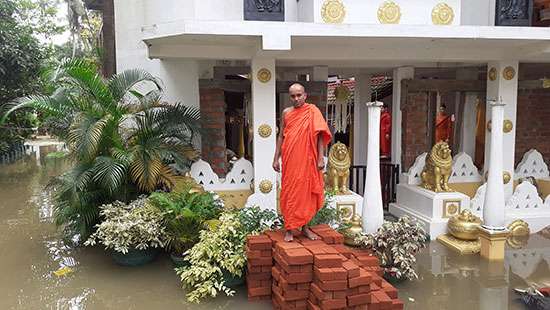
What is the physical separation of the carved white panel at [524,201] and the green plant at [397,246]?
2905mm

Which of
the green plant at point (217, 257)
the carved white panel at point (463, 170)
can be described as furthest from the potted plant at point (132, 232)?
the carved white panel at point (463, 170)

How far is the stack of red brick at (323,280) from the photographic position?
12.0ft

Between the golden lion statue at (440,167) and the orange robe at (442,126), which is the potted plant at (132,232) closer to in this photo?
the golden lion statue at (440,167)

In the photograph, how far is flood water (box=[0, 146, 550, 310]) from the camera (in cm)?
459

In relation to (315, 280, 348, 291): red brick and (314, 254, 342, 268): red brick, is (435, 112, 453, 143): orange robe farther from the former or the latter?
(315, 280, 348, 291): red brick

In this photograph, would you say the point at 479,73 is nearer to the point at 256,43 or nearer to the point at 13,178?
the point at 256,43

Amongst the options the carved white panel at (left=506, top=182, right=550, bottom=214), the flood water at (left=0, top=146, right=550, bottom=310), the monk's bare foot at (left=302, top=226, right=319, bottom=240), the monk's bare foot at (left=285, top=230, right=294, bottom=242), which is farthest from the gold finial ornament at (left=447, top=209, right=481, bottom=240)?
the monk's bare foot at (left=285, top=230, right=294, bottom=242)

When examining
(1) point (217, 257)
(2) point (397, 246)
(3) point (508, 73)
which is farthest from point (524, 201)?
(1) point (217, 257)

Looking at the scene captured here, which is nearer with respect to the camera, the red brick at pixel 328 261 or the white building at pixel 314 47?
the red brick at pixel 328 261

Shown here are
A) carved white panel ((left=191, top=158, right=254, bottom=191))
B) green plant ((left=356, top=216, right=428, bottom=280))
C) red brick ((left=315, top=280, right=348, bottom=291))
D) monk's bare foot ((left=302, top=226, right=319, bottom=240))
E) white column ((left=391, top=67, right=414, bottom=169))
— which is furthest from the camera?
white column ((left=391, top=67, right=414, bottom=169))

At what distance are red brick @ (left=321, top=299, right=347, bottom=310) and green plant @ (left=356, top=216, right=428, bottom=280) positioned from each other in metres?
1.31

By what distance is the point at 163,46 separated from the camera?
248 inches

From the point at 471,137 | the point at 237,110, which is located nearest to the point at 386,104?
the point at 471,137

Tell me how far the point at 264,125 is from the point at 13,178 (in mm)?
10163
